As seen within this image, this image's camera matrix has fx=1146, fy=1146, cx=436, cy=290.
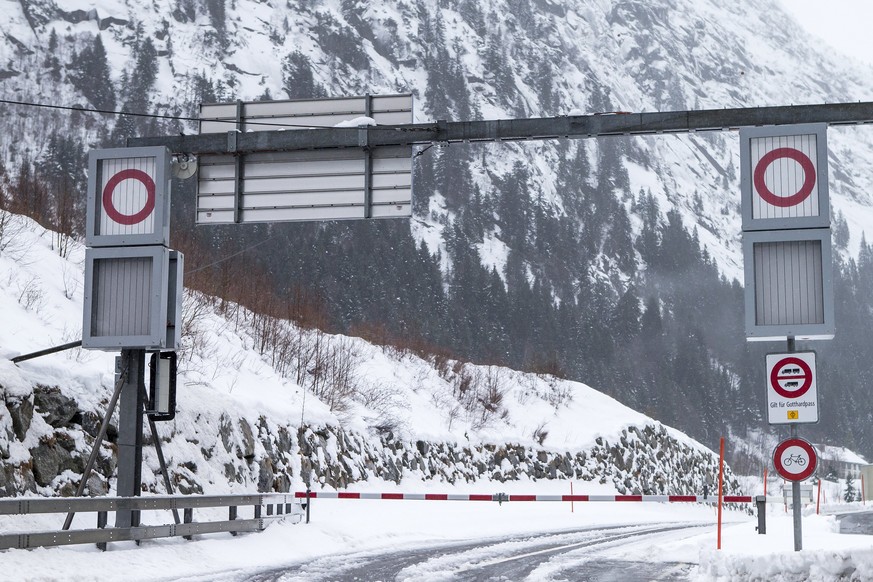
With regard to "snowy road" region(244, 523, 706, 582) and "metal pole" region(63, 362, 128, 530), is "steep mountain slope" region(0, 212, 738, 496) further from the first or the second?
"snowy road" region(244, 523, 706, 582)

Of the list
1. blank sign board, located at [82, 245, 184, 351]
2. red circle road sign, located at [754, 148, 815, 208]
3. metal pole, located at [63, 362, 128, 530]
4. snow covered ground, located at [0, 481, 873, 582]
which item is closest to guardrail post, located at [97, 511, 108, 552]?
snow covered ground, located at [0, 481, 873, 582]

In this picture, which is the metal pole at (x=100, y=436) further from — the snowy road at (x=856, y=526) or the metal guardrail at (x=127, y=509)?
the snowy road at (x=856, y=526)

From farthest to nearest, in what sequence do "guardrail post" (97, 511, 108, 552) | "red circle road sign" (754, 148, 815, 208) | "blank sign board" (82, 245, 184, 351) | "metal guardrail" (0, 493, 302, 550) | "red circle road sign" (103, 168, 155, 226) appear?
"red circle road sign" (103, 168, 155, 226) → "blank sign board" (82, 245, 184, 351) → "red circle road sign" (754, 148, 815, 208) → "guardrail post" (97, 511, 108, 552) → "metal guardrail" (0, 493, 302, 550)

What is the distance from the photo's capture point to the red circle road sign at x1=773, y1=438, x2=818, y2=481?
1263 centimetres

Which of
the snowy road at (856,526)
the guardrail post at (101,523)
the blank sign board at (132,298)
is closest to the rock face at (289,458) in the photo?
the blank sign board at (132,298)

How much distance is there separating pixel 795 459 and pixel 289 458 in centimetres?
1436

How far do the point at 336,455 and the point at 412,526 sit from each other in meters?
4.77

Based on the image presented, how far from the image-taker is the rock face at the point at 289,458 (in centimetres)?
1574

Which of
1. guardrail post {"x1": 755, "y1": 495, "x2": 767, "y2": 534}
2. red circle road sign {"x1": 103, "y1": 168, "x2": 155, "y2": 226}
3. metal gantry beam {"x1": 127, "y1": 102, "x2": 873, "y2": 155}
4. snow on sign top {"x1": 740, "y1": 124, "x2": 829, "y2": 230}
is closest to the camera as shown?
snow on sign top {"x1": 740, "y1": 124, "x2": 829, "y2": 230}

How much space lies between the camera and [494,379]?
43.8 metres

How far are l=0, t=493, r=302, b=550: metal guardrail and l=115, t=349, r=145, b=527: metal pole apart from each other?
1.73 ft

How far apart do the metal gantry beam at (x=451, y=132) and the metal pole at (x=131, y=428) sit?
333 centimetres

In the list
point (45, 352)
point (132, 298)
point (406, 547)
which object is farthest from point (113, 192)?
point (406, 547)

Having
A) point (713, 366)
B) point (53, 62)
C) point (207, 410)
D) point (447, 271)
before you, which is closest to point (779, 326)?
point (207, 410)
